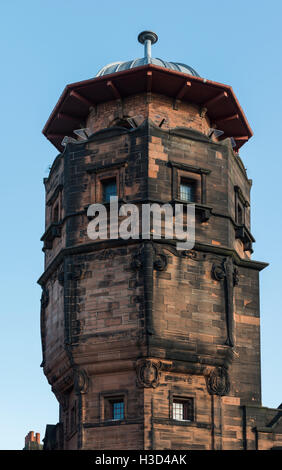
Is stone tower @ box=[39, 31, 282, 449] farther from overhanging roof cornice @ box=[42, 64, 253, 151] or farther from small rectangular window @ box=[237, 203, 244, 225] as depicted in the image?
small rectangular window @ box=[237, 203, 244, 225]

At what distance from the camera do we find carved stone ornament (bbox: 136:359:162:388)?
3762 centimetres

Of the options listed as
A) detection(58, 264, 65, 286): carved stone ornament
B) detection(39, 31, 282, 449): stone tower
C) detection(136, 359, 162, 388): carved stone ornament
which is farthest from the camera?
detection(58, 264, 65, 286): carved stone ornament

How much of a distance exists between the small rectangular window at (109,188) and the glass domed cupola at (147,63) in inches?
205

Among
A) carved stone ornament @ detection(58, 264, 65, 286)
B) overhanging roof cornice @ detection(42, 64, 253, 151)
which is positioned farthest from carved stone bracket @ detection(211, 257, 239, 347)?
overhanging roof cornice @ detection(42, 64, 253, 151)

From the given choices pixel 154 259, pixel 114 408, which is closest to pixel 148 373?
pixel 114 408

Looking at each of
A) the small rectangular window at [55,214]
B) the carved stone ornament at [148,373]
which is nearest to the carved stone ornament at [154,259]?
the carved stone ornament at [148,373]

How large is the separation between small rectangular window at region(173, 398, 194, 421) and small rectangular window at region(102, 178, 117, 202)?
830 cm

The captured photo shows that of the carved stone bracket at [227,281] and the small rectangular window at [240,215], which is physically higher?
the small rectangular window at [240,215]

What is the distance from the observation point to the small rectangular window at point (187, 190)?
4106cm

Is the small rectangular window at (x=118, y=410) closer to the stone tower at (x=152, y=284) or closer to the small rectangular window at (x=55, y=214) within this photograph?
the stone tower at (x=152, y=284)

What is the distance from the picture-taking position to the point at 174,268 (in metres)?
39.4

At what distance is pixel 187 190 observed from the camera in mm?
41219

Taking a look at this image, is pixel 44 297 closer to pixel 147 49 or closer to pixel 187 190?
pixel 187 190

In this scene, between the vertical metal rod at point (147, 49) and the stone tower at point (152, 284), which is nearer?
the stone tower at point (152, 284)
